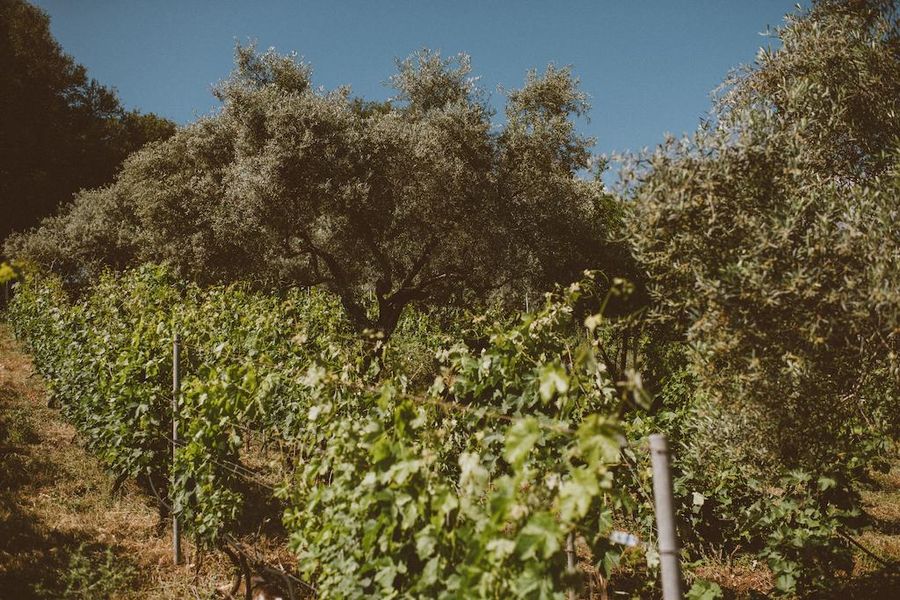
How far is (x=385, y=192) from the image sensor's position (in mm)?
13477

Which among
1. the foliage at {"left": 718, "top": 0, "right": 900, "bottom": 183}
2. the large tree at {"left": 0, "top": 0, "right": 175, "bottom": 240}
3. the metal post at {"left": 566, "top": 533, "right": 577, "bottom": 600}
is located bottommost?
the metal post at {"left": 566, "top": 533, "right": 577, "bottom": 600}

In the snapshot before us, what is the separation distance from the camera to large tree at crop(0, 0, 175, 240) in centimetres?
2698

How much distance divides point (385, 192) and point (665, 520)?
12.0 m

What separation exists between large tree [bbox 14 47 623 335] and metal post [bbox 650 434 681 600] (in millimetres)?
10944

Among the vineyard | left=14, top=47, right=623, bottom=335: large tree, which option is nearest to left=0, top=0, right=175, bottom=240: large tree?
left=14, top=47, right=623, bottom=335: large tree

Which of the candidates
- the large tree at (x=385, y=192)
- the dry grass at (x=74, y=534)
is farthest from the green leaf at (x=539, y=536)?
the large tree at (x=385, y=192)

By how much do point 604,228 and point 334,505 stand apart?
41.5 feet

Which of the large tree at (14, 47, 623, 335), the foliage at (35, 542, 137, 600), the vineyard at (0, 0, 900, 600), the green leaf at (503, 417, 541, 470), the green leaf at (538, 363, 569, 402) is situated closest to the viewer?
the green leaf at (503, 417, 541, 470)

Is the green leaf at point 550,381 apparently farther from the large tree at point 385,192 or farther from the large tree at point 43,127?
the large tree at point 43,127

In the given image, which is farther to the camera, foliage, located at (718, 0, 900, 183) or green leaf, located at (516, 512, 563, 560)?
foliage, located at (718, 0, 900, 183)

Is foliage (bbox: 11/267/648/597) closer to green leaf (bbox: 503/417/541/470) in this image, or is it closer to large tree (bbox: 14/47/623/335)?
green leaf (bbox: 503/417/541/470)

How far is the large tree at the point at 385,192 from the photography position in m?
13.0

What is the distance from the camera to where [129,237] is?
2034 centimetres

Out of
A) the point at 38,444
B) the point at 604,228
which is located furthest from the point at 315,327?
the point at 604,228
